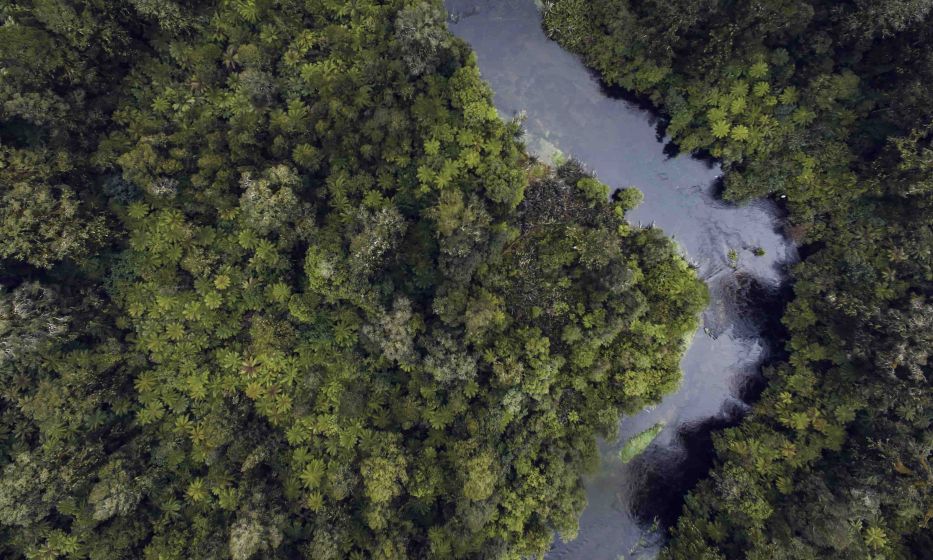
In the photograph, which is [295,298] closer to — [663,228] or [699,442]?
[663,228]

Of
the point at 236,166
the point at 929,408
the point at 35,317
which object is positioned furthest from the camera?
the point at 236,166

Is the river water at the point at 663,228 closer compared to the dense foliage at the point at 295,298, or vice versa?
the dense foliage at the point at 295,298

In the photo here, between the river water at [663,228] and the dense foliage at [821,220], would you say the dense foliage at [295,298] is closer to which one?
the river water at [663,228]

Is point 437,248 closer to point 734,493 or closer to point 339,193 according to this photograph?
point 339,193

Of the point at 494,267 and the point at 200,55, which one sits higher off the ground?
the point at 200,55

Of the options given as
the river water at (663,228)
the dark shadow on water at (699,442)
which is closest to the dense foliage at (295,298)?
the river water at (663,228)

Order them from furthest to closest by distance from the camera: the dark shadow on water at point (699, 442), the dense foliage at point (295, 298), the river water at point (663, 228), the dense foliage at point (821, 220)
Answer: the river water at point (663, 228)
the dark shadow on water at point (699, 442)
the dense foliage at point (821, 220)
the dense foliage at point (295, 298)

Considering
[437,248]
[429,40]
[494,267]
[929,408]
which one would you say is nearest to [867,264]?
[929,408]

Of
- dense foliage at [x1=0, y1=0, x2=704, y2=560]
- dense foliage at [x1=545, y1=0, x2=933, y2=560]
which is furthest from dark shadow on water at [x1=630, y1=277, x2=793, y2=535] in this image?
dense foliage at [x1=0, y1=0, x2=704, y2=560]
